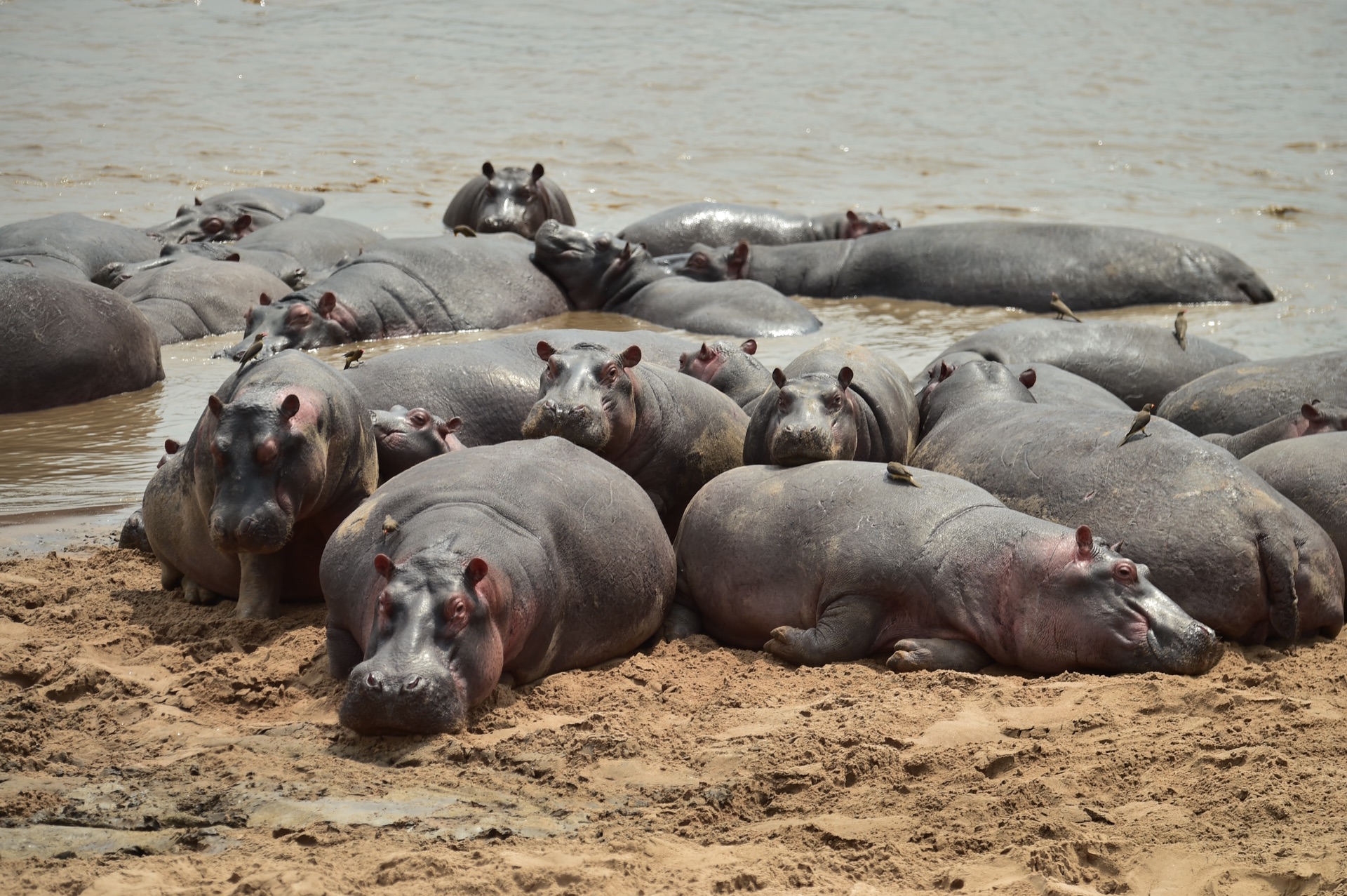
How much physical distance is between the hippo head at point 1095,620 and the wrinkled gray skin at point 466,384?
2.83m

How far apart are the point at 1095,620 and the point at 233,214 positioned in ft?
36.0

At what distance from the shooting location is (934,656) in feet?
17.0

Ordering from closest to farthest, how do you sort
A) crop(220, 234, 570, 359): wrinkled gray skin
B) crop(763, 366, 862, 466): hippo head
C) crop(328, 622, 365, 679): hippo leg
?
crop(328, 622, 365, 679): hippo leg, crop(763, 366, 862, 466): hippo head, crop(220, 234, 570, 359): wrinkled gray skin

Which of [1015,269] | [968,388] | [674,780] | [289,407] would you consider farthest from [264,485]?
[1015,269]

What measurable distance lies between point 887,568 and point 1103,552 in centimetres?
72

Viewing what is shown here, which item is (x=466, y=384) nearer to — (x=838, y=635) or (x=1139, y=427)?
(x=838, y=635)

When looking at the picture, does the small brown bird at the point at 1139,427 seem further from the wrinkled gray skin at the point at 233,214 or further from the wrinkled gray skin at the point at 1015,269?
the wrinkled gray skin at the point at 233,214

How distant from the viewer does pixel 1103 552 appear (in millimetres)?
5188

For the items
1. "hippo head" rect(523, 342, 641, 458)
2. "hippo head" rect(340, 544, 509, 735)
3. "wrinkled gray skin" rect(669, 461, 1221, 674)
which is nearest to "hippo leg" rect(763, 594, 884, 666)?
"wrinkled gray skin" rect(669, 461, 1221, 674)

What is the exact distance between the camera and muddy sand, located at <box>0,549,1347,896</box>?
11.6 feet

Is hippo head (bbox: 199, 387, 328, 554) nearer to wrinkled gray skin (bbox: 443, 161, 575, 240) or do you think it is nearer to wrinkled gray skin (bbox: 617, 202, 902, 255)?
wrinkled gray skin (bbox: 443, 161, 575, 240)

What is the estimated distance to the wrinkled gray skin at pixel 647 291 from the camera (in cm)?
1112

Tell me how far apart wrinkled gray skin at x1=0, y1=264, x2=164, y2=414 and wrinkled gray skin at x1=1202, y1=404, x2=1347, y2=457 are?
620 centimetres

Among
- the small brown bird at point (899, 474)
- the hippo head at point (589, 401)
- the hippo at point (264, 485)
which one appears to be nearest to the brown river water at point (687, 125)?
the hippo at point (264, 485)
